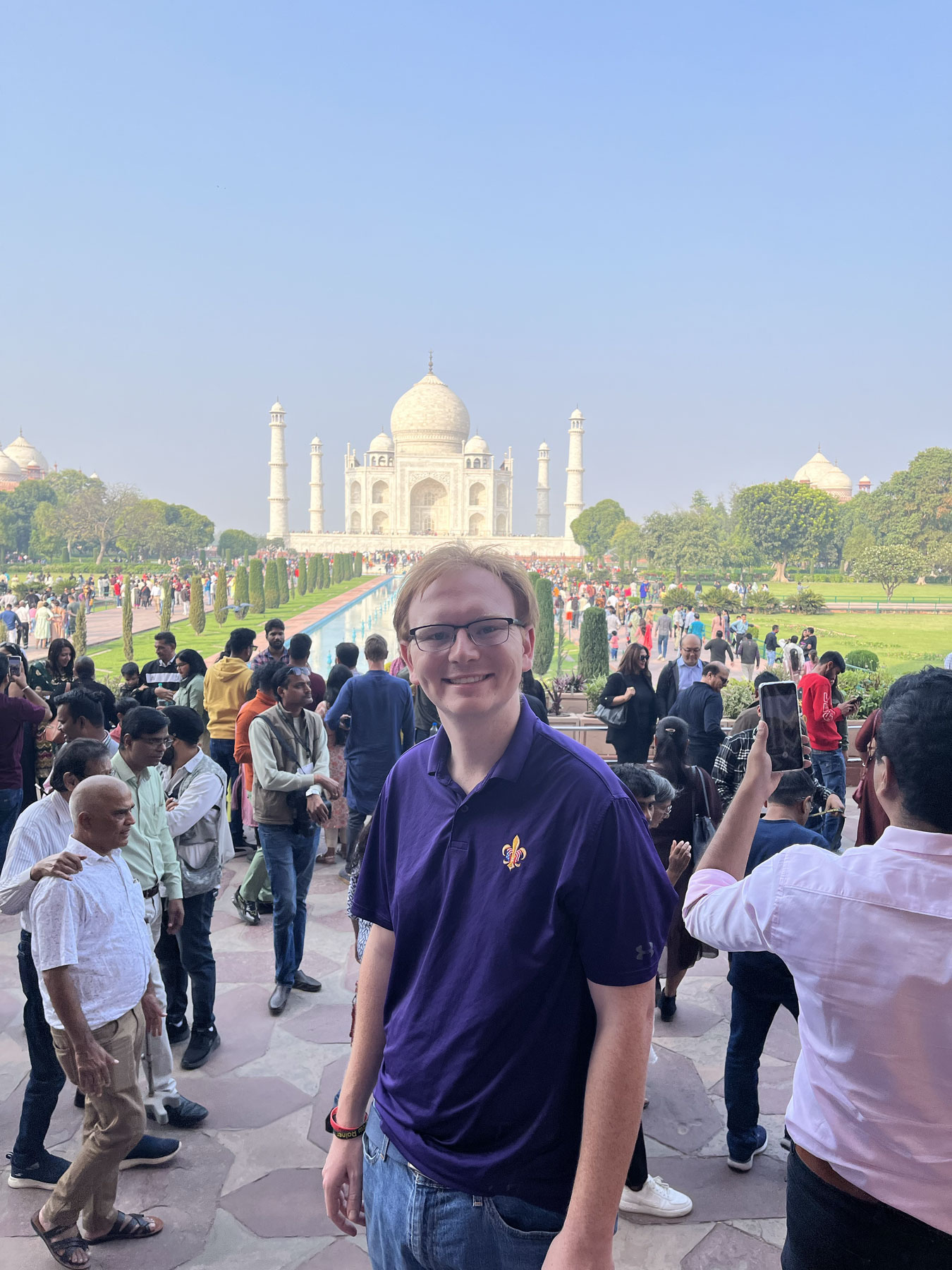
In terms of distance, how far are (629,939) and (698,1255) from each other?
1605 millimetres

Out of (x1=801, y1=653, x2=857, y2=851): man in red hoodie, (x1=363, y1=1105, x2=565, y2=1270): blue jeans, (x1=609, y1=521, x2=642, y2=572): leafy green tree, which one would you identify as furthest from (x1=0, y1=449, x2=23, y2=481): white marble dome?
(x1=363, y1=1105, x2=565, y2=1270): blue jeans

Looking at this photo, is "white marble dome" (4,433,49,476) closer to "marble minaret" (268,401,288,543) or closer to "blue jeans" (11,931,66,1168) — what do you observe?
"marble minaret" (268,401,288,543)

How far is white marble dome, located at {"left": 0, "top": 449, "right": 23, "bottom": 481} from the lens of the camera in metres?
54.7

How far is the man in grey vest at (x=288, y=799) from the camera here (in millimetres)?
3244

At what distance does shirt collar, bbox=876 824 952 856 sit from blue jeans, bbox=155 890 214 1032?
7.67 ft

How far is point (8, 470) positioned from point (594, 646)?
179 ft

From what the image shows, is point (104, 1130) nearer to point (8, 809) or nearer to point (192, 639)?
point (8, 809)

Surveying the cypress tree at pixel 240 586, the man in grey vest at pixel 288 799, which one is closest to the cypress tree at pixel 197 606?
the cypress tree at pixel 240 586

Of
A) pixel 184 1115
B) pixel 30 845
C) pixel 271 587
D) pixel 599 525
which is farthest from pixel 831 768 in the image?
pixel 599 525

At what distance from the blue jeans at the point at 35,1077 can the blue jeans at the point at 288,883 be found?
3.30ft

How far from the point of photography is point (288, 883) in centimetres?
333

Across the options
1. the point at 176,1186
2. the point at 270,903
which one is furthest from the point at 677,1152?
the point at 270,903

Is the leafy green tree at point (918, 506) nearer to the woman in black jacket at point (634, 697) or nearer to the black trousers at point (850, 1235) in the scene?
the woman in black jacket at point (634, 697)

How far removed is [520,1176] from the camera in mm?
1095
